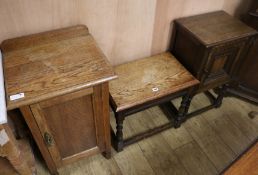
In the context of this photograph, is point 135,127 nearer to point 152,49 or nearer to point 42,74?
point 152,49

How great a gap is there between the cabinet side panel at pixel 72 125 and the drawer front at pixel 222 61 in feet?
2.61

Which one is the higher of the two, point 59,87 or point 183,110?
point 59,87

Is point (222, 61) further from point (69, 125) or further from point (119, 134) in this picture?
point (69, 125)

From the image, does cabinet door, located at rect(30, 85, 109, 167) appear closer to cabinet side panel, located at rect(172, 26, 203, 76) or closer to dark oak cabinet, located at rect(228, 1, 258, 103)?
cabinet side panel, located at rect(172, 26, 203, 76)

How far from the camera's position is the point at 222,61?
4.91ft

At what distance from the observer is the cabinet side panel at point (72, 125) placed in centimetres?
105

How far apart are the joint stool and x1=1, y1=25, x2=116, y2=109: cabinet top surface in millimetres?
318

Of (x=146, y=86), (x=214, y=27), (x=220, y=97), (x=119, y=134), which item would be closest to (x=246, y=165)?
(x=146, y=86)

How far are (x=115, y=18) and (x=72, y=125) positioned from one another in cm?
66

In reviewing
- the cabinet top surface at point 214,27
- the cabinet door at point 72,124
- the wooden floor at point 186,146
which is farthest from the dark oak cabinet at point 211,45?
the cabinet door at point 72,124

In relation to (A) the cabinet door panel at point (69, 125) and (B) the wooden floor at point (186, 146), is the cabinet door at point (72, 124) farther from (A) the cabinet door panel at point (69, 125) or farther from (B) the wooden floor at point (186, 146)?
(B) the wooden floor at point (186, 146)

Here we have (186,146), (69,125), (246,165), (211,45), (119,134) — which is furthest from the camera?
(186,146)

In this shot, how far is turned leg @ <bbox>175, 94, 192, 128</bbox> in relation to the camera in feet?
5.11

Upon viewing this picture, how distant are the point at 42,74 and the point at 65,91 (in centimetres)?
15
